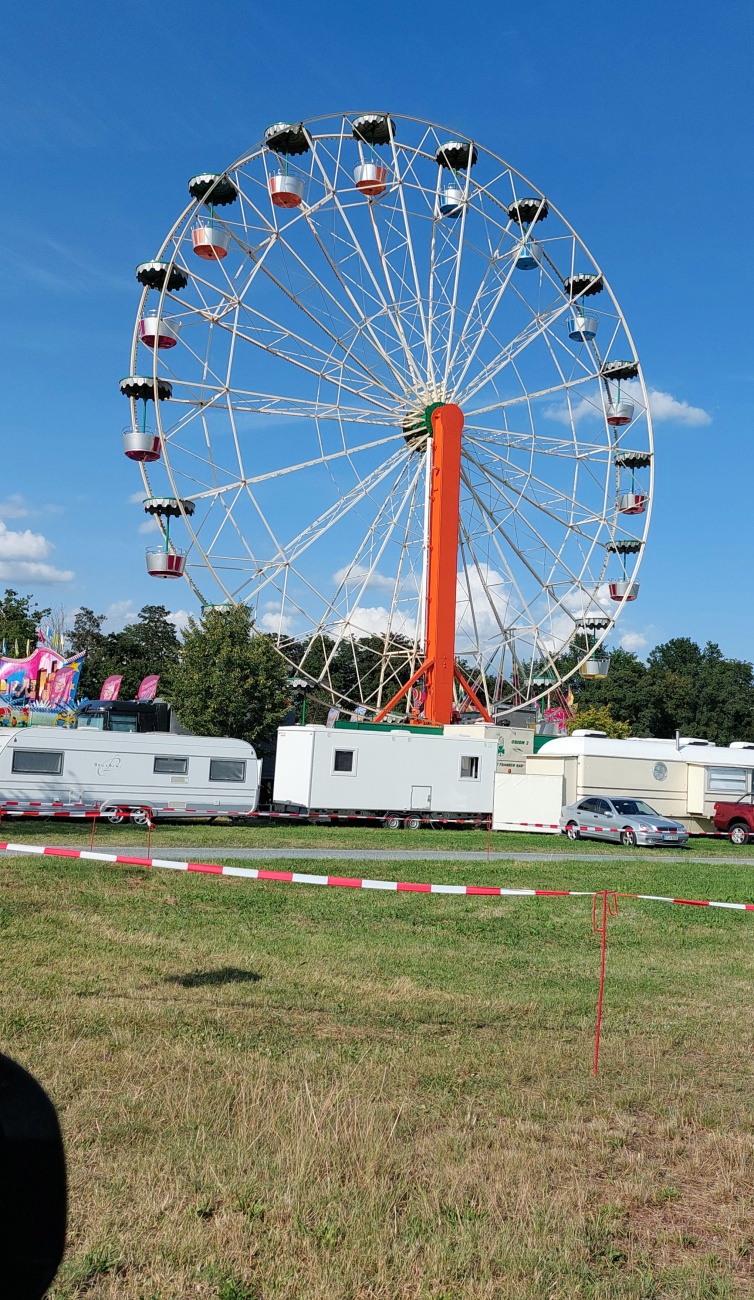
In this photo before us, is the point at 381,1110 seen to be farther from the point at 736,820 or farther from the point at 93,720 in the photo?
the point at 93,720

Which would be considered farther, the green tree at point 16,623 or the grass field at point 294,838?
the green tree at point 16,623

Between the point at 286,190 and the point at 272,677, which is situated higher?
the point at 286,190

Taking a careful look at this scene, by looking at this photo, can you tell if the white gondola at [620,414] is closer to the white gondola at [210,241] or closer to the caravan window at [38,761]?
the white gondola at [210,241]

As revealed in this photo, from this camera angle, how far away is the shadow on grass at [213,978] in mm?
9398

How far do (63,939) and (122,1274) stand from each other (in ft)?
24.2

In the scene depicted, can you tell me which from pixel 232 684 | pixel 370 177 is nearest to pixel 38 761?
pixel 232 684

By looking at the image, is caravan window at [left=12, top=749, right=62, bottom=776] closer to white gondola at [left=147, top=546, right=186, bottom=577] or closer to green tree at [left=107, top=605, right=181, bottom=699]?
white gondola at [left=147, top=546, right=186, bottom=577]

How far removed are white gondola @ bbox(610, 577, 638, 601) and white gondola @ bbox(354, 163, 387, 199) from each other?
50.6 feet

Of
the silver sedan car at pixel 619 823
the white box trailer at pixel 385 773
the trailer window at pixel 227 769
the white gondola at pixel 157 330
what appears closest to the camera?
the trailer window at pixel 227 769

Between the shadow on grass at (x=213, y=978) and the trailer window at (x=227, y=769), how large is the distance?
18.5 m

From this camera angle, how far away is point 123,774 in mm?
26922

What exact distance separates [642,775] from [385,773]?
9.03m

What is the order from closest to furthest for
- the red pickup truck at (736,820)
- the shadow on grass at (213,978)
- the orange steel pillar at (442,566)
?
1. the shadow on grass at (213,978)
2. the red pickup truck at (736,820)
3. the orange steel pillar at (442,566)

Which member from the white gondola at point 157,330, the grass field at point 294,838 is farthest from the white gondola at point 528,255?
the grass field at point 294,838
